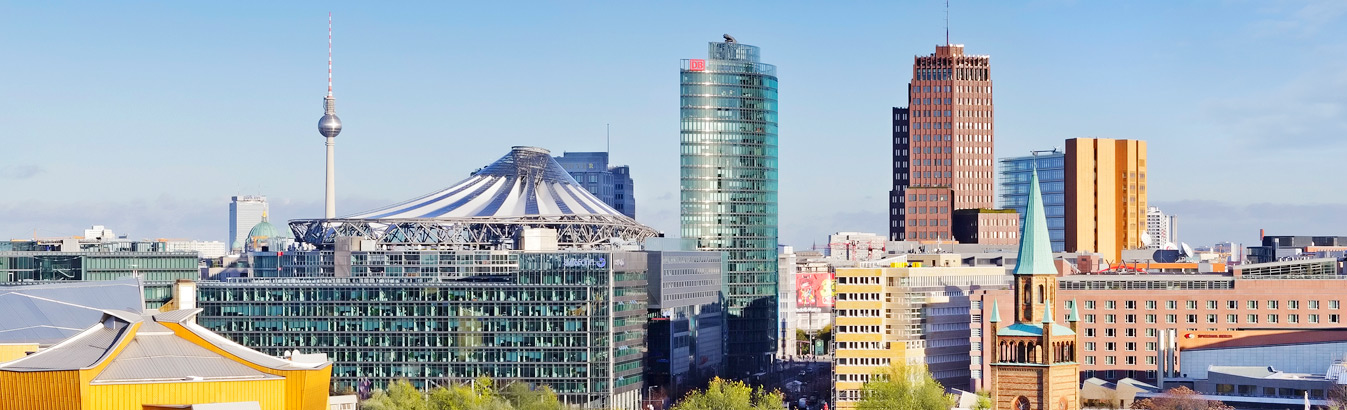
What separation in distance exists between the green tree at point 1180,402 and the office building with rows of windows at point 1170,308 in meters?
20.2

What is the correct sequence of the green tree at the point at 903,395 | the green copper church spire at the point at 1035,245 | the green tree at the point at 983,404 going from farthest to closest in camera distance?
the green copper church spire at the point at 1035,245, the green tree at the point at 903,395, the green tree at the point at 983,404

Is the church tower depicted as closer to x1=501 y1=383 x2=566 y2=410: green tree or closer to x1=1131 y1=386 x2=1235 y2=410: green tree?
x1=1131 y1=386 x2=1235 y2=410: green tree

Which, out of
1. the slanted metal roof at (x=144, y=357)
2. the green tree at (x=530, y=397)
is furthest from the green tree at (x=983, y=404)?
the slanted metal roof at (x=144, y=357)

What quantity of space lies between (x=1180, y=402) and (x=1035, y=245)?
15.4 meters

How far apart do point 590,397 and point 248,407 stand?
75112 mm

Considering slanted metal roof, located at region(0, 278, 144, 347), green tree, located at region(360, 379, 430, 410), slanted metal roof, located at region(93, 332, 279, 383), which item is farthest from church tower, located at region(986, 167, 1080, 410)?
slanted metal roof, located at region(0, 278, 144, 347)

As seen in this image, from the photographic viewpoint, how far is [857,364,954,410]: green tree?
14425 centimetres

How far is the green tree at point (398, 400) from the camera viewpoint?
138 metres

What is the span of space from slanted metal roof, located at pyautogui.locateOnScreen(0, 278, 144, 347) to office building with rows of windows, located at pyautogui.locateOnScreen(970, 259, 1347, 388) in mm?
73203

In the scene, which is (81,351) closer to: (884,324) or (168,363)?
(168,363)

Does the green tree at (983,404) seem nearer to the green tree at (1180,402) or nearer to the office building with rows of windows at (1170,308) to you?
the green tree at (1180,402)

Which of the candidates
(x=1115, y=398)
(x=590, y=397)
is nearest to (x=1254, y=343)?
(x=1115, y=398)

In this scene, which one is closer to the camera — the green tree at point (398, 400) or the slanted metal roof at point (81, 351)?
the slanted metal roof at point (81, 351)

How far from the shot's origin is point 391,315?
170 m
